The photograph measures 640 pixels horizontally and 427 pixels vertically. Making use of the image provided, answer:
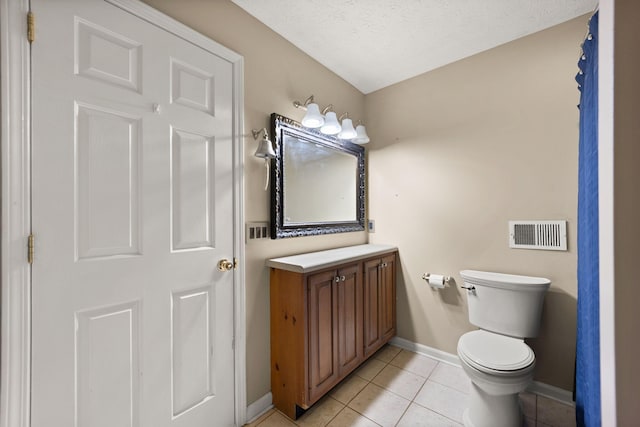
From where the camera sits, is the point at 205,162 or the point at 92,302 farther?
the point at 205,162

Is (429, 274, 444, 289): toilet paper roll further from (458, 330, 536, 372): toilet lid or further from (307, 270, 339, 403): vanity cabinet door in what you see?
(307, 270, 339, 403): vanity cabinet door

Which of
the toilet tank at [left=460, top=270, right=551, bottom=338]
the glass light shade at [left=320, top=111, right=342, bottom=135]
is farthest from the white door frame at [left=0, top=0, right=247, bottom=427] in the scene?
the toilet tank at [left=460, top=270, right=551, bottom=338]

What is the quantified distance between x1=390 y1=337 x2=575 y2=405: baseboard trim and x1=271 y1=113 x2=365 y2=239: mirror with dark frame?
1098 mm

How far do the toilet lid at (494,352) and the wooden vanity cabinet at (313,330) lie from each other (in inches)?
27.2

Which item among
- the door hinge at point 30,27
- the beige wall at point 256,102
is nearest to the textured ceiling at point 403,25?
the beige wall at point 256,102

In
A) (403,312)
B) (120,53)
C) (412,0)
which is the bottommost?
(403,312)

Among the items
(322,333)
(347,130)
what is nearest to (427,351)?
(322,333)

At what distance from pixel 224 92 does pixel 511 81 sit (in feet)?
6.35

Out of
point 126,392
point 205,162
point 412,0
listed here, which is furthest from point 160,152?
point 412,0

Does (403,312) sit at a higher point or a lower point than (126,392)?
lower

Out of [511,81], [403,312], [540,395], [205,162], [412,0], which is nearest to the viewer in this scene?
[205,162]

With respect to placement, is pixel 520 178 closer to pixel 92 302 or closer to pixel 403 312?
pixel 403 312

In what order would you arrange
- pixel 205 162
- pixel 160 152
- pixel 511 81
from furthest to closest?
pixel 511 81, pixel 205 162, pixel 160 152

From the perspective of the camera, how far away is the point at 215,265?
140 cm
